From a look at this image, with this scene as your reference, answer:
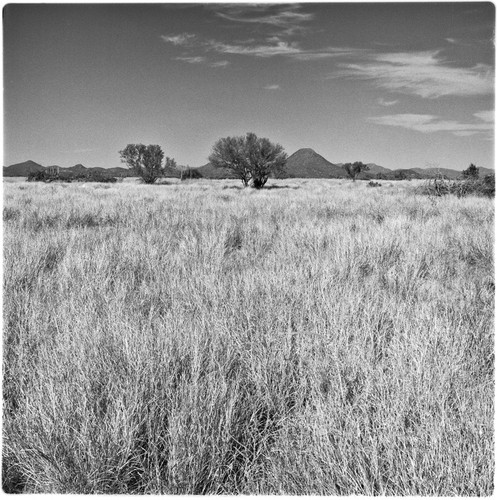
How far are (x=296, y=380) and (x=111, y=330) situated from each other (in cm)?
115

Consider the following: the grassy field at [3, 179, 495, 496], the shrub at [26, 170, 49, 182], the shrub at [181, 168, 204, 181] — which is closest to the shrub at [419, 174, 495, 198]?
the grassy field at [3, 179, 495, 496]

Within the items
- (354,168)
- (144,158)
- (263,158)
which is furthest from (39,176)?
(354,168)

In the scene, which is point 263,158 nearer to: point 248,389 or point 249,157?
point 249,157

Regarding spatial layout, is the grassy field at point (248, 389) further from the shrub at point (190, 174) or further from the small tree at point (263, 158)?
the shrub at point (190, 174)

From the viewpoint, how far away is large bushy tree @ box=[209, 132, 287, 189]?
35.8 meters

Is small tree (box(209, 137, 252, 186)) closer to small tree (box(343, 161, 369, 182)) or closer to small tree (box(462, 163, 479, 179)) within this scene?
small tree (box(462, 163, 479, 179))

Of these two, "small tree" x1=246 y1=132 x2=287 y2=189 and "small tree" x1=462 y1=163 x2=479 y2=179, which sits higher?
"small tree" x1=246 y1=132 x2=287 y2=189

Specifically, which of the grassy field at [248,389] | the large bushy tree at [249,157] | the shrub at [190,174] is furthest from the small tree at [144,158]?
the grassy field at [248,389]

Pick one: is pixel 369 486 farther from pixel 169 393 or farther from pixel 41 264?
pixel 41 264

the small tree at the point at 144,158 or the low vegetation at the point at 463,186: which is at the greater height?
the small tree at the point at 144,158

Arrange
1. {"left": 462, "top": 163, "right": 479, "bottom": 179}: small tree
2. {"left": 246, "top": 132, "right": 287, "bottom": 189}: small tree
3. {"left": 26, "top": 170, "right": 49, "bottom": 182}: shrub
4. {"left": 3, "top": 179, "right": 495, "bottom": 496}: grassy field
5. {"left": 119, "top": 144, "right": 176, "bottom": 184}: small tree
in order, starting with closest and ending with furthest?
{"left": 3, "top": 179, "right": 495, "bottom": 496}: grassy field
{"left": 462, "top": 163, "right": 479, "bottom": 179}: small tree
{"left": 246, "top": 132, "right": 287, "bottom": 189}: small tree
{"left": 26, "top": 170, "right": 49, "bottom": 182}: shrub
{"left": 119, "top": 144, "right": 176, "bottom": 184}: small tree

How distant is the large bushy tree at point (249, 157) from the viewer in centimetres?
3581

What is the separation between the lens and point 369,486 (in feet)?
4.38

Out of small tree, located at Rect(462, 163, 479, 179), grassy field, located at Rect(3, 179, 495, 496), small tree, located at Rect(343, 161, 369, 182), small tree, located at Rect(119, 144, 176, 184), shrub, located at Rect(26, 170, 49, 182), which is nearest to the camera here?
grassy field, located at Rect(3, 179, 495, 496)
